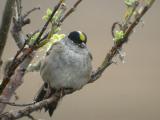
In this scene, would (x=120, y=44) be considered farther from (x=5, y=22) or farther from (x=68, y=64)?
(x=68, y=64)

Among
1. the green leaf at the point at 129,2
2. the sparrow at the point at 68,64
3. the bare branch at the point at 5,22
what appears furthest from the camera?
the sparrow at the point at 68,64

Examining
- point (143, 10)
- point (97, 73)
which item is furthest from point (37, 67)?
point (143, 10)

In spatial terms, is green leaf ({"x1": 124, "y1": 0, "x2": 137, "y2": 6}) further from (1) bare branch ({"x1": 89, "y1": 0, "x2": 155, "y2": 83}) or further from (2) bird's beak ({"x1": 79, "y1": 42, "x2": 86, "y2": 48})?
(2) bird's beak ({"x1": 79, "y1": 42, "x2": 86, "y2": 48})

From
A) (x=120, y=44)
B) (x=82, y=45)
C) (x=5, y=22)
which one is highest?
(x=5, y=22)

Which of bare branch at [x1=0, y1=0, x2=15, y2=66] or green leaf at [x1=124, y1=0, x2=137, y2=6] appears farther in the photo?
green leaf at [x1=124, y1=0, x2=137, y2=6]

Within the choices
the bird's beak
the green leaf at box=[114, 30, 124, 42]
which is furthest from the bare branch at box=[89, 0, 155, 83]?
the bird's beak

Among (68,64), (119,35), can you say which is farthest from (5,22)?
(68,64)

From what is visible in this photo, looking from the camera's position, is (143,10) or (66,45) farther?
(66,45)

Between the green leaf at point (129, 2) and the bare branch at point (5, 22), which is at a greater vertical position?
the bare branch at point (5, 22)

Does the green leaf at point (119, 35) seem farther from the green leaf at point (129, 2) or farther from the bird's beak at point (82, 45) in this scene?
the bird's beak at point (82, 45)

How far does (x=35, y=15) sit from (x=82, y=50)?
0.90 metres

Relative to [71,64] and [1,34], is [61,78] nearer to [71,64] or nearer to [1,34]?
[71,64]

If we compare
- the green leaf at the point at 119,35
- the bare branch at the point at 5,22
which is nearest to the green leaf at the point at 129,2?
the green leaf at the point at 119,35

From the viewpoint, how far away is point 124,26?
591 mm
